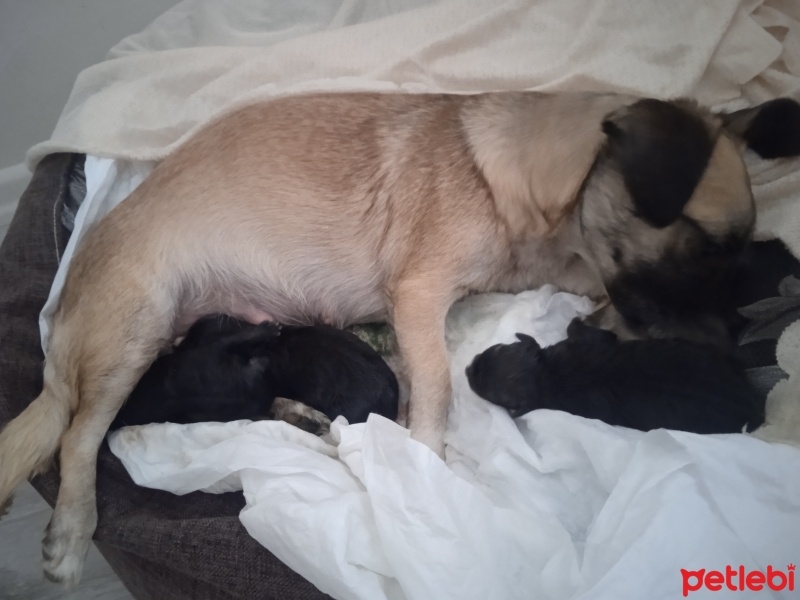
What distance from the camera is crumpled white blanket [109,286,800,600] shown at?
1082 millimetres

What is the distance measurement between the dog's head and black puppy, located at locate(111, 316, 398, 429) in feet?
1.98

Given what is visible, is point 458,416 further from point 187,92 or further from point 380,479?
point 187,92

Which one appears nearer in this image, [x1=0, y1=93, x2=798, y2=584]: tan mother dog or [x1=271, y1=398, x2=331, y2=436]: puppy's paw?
[x1=0, y1=93, x2=798, y2=584]: tan mother dog

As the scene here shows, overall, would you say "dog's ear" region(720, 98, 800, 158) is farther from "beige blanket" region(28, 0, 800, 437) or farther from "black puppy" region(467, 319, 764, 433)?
"black puppy" region(467, 319, 764, 433)

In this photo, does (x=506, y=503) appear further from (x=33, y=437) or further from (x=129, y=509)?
(x=33, y=437)

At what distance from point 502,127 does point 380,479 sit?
0.87 metres

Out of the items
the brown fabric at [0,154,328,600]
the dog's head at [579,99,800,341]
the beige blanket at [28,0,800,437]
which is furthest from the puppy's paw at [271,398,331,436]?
the beige blanket at [28,0,800,437]

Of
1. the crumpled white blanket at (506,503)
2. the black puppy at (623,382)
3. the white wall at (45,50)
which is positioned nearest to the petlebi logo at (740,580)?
the crumpled white blanket at (506,503)

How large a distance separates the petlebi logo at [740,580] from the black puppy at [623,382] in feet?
0.91

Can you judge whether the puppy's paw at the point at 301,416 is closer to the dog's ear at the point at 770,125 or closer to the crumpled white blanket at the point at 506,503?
the crumpled white blanket at the point at 506,503

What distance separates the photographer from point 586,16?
1927 millimetres

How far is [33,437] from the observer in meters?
1.50

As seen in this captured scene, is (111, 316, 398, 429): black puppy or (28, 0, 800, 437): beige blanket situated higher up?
(28, 0, 800, 437): beige blanket

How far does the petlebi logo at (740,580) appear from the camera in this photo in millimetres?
1032
